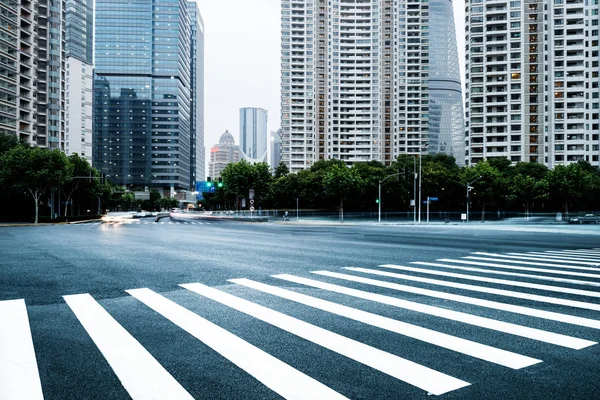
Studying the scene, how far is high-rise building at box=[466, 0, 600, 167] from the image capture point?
8675 cm

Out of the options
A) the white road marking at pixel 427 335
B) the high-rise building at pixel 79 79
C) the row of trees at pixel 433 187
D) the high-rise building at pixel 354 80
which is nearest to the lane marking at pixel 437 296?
the white road marking at pixel 427 335

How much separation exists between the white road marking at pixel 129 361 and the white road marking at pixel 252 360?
0.62m

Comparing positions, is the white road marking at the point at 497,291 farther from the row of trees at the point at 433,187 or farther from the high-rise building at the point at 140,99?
the high-rise building at the point at 140,99

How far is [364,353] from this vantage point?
4.10 metres

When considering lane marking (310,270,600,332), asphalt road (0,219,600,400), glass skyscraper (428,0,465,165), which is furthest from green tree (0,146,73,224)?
glass skyscraper (428,0,465,165)

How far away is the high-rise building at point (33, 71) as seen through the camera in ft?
216

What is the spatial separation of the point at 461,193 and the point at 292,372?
75692 millimetres

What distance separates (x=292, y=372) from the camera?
3.64 metres

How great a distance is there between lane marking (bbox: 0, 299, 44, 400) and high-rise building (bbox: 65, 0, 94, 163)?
116m

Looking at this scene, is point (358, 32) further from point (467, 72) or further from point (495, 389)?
point (495, 389)

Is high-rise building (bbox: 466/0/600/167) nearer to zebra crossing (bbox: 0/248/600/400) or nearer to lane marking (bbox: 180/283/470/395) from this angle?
zebra crossing (bbox: 0/248/600/400)

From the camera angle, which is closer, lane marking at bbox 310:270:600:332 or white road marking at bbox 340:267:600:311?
lane marking at bbox 310:270:600:332

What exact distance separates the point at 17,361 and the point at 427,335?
421cm

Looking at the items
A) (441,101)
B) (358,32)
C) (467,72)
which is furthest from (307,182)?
(441,101)
